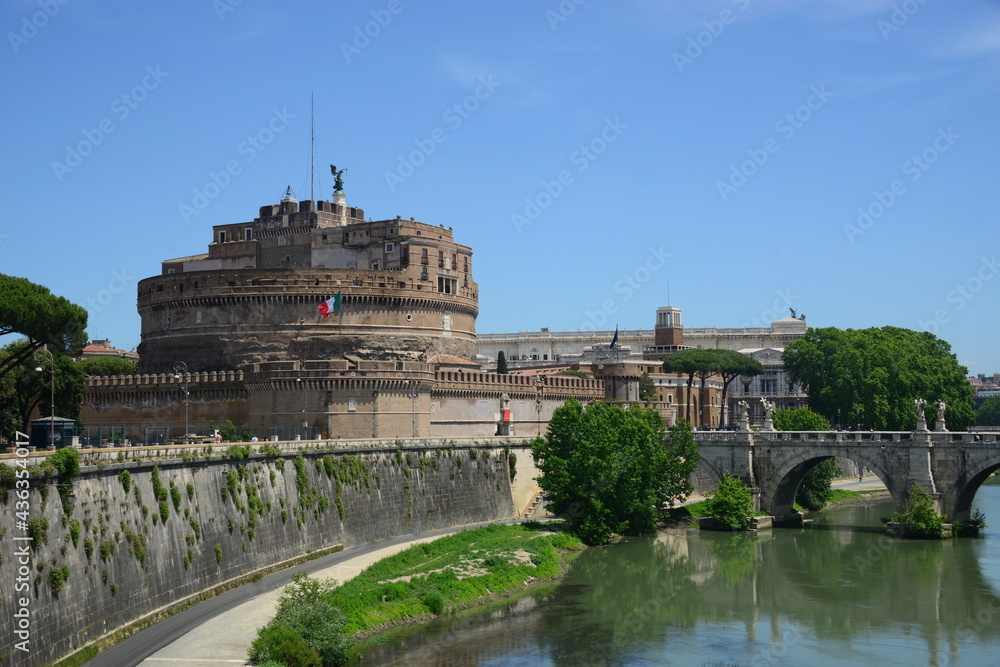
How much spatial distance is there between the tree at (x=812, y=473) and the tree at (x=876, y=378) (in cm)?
399

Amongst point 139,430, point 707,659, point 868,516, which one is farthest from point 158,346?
point 707,659

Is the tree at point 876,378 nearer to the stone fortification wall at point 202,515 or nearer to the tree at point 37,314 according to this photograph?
the stone fortification wall at point 202,515

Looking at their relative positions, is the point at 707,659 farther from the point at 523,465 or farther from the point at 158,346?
the point at 158,346

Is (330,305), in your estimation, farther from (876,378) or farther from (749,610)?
(749,610)

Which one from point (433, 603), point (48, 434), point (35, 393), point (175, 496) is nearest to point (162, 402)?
point (35, 393)

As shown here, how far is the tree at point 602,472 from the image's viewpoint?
170ft

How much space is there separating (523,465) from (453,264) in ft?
71.6

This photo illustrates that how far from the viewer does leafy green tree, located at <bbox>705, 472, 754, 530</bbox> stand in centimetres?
5697

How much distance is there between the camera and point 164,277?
2891 inches

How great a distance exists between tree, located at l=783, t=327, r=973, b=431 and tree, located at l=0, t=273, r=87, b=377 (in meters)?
53.9

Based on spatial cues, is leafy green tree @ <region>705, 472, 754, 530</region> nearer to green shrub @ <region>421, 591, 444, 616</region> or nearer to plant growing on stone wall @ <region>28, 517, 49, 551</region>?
green shrub @ <region>421, 591, 444, 616</region>

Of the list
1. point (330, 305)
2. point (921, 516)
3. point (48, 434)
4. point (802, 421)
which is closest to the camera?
point (48, 434)

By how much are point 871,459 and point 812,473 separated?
12.0 m

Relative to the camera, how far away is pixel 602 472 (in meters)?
51.8
